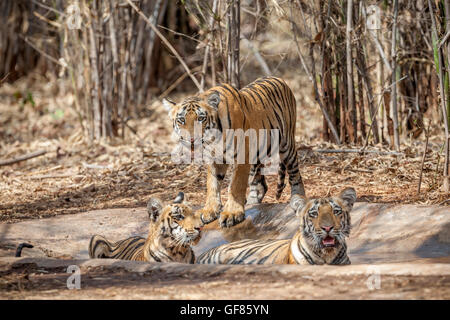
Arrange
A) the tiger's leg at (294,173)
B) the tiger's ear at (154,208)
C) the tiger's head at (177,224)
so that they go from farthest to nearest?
the tiger's leg at (294,173)
the tiger's ear at (154,208)
the tiger's head at (177,224)

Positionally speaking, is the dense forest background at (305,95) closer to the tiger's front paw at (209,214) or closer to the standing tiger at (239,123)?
the standing tiger at (239,123)

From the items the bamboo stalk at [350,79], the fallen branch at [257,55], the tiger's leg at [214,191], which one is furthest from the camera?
the fallen branch at [257,55]

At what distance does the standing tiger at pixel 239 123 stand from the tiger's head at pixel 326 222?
124cm

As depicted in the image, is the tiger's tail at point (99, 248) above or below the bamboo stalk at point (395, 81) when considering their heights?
below

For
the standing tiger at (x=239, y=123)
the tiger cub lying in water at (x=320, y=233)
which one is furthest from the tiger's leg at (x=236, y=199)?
the tiger cub lying in water at (x=320, y=233)

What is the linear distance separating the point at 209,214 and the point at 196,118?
802 millimetres

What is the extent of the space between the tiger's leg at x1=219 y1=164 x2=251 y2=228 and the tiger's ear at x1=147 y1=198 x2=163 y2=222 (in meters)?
0.76

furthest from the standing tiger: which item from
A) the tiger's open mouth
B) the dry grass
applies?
the tiger's open mouth

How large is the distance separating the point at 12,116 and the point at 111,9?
461 centimetres

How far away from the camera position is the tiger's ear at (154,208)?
4.93m

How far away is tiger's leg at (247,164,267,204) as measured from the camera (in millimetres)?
6363
